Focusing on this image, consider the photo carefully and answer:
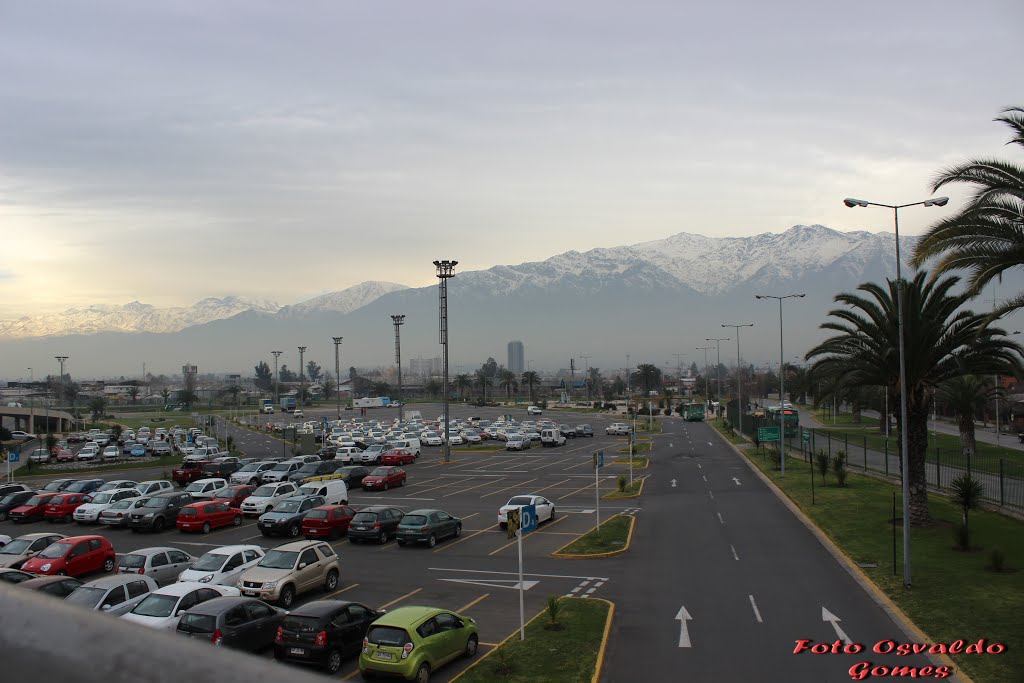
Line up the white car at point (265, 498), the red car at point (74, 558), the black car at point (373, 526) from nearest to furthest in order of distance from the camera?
the red car at point (74, 558), the black car at point (373, 526), the white car at point (265, 498)

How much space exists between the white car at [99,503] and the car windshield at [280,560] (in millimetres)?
16246

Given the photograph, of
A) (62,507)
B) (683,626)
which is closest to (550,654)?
(683,626)

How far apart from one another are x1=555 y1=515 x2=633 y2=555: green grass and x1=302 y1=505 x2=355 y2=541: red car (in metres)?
9.03

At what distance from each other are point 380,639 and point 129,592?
25.1 feet

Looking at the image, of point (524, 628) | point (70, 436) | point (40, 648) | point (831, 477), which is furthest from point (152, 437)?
point (40, 648)

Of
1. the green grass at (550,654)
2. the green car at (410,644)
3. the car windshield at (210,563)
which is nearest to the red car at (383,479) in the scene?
the car windshield at (210,563)

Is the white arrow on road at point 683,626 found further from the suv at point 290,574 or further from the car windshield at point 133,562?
the car windshield at point 133,562

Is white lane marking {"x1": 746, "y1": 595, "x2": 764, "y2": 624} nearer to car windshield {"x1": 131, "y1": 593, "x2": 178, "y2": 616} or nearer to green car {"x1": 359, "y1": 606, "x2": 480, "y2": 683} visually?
green car {"x1": 359, "y1": 606, "x2": 480, "y2": 683}

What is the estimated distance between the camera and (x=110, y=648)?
5.05ft

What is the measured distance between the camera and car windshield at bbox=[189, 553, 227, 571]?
21.6 meters

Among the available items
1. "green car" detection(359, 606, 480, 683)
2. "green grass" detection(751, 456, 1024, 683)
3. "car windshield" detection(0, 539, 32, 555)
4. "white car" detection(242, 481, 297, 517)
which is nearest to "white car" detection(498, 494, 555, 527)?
"white car" detection(242, 481, 297, 517)

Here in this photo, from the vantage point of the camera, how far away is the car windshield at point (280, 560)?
69.1 feet

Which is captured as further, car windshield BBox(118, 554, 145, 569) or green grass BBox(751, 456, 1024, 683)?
car windshield BBox(118, 554, 145, 569)

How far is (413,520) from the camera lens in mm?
28578
